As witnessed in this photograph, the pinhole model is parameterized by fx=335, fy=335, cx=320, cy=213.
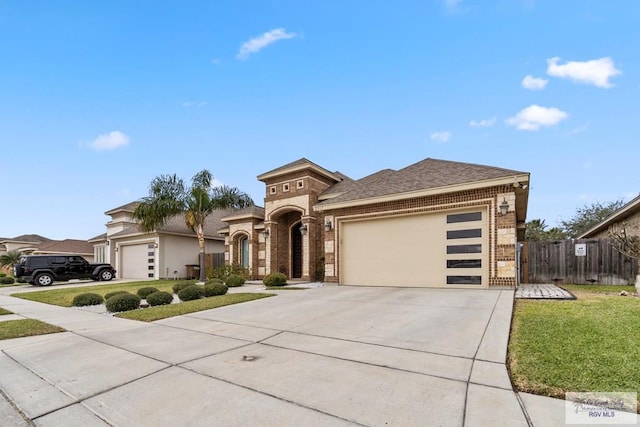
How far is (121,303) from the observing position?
832cm

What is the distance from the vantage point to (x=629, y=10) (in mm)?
8828

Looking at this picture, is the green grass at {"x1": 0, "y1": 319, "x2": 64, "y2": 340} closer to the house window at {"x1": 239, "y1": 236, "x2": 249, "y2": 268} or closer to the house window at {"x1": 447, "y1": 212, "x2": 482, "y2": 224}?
the house window at {"x1": 447, "y1": 212, "x2": 482, "y2": 224}

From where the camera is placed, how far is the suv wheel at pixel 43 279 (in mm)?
18453

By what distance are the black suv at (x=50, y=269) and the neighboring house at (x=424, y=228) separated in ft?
46.2

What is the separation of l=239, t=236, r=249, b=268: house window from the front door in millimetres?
2779

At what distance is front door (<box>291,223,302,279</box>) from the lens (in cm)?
1784

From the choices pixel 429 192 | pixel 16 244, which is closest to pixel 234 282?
pixel 429 192

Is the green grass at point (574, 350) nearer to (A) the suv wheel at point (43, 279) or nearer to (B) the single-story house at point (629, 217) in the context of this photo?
(B) the single-story house at point (629, 217)

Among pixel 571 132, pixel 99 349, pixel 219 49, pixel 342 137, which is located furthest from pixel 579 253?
pixel 219 49

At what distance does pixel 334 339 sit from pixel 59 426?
3225 mm

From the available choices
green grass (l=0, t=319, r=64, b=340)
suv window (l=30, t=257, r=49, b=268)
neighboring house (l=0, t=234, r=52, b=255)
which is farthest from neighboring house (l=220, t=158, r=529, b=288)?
neighboring house (l=0, t=234, r=52, b=255)

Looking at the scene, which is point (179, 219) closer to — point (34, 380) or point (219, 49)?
point (219, 49)

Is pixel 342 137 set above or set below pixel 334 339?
above

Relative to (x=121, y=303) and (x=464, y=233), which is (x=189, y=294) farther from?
(x=464, y=233)
